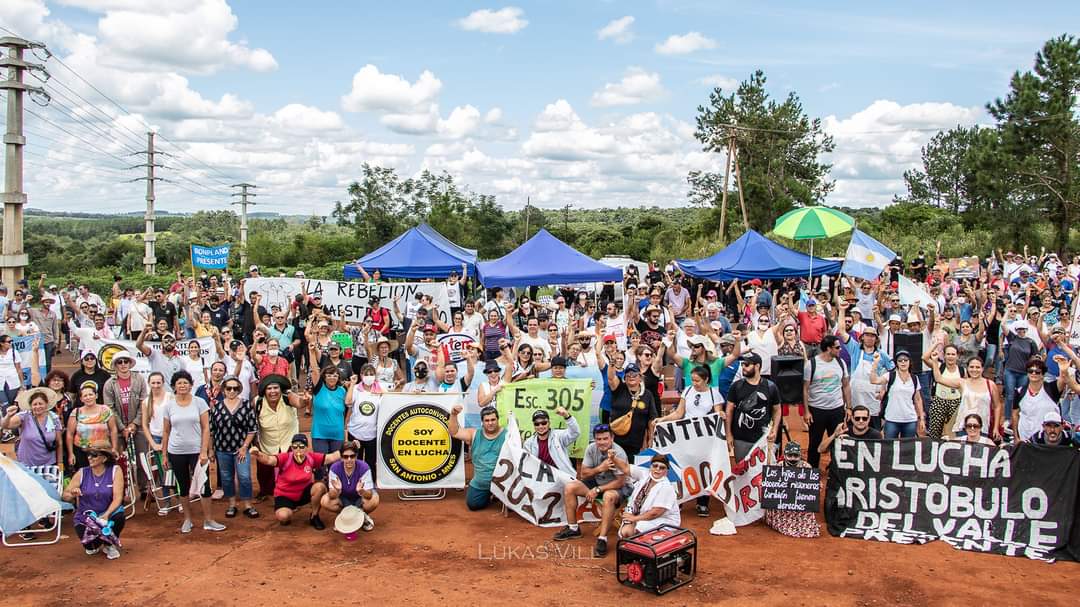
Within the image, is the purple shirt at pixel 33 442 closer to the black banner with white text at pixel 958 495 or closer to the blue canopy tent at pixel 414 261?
the black banner with white text at pixel 958 495

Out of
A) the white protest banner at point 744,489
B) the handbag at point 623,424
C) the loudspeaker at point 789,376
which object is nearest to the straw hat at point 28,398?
the handbag at point 623,424

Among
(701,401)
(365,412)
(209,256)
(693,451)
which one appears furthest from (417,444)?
(209,256)

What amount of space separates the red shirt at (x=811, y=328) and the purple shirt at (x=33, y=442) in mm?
9154

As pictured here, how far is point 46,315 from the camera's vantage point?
14.7 m

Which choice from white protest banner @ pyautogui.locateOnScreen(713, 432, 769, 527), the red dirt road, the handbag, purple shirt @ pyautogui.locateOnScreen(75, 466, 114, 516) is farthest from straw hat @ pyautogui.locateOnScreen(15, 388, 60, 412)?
white protest banner @ pyautogui.locateOnScreen(713, 432, 769, 527)

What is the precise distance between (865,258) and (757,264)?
3.22m

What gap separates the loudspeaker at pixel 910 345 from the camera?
11.1 meters

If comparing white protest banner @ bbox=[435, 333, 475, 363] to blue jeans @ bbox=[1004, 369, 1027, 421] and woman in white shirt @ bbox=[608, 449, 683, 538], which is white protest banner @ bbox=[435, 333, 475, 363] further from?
blue jeans @ bbox=[1004, 369, 1027, 421]

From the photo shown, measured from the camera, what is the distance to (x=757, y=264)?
1958cm

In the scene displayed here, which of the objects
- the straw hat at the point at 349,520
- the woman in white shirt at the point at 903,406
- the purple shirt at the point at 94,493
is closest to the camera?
the purple shirt at the point at 94,493

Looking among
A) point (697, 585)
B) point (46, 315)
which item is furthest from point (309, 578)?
point (46, 315)

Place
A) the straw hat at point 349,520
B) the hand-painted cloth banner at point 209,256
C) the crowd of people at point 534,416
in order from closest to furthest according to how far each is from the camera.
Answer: the straw hat at point 349,520
the crowd of people at point 534,416
the hand-painted cloth banner at point 209,256

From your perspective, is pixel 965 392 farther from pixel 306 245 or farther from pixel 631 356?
pixel 306 245

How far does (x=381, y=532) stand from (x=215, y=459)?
82.6 inches
